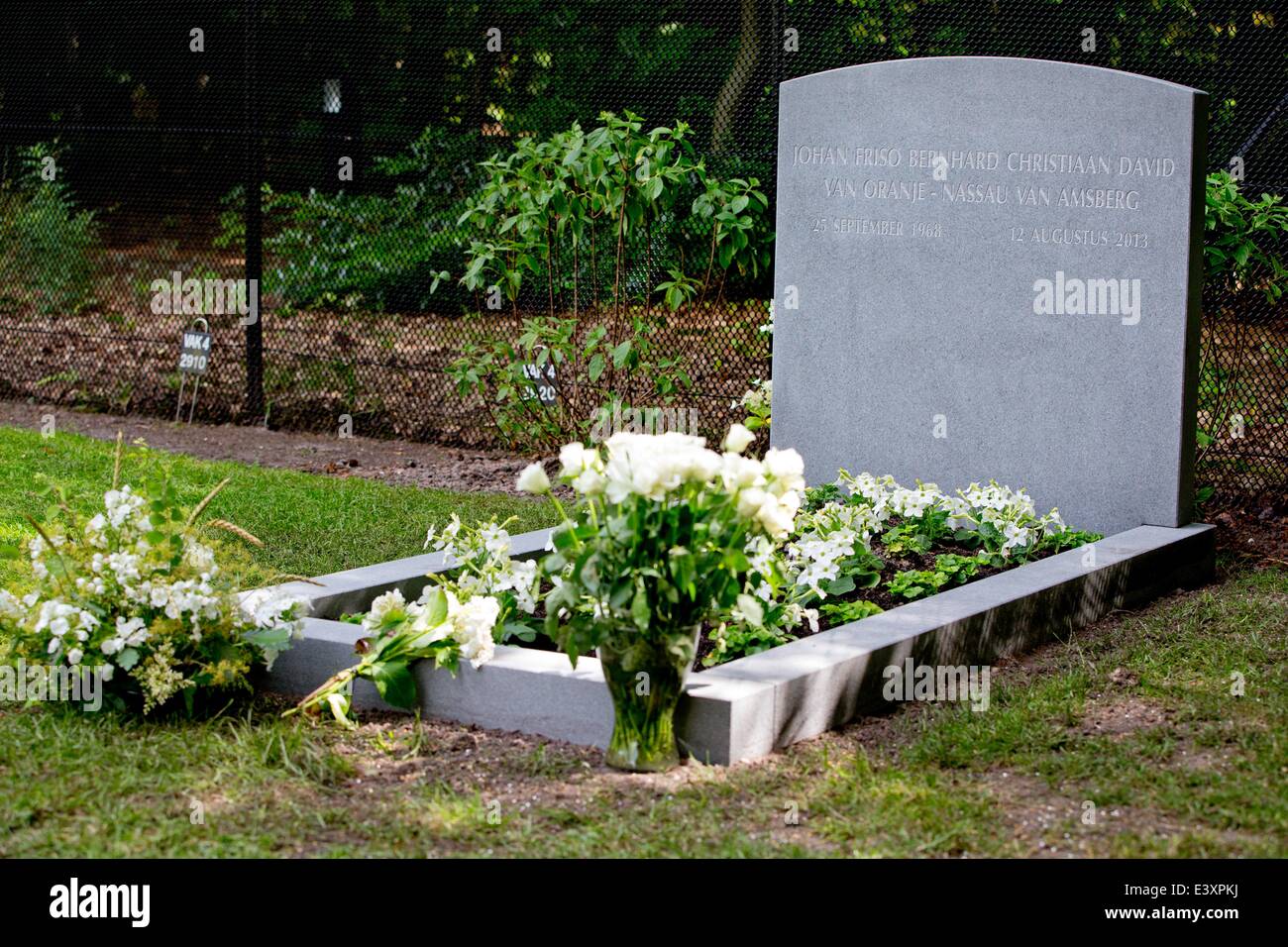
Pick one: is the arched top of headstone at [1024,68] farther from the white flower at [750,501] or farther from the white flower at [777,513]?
the white flower at [750,501]

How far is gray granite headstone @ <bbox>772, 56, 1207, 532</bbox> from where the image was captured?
655cm

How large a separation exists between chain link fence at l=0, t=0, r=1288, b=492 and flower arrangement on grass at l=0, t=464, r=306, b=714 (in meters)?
4.51

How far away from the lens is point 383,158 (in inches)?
433

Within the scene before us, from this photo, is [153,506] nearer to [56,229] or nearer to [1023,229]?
[1023,229]

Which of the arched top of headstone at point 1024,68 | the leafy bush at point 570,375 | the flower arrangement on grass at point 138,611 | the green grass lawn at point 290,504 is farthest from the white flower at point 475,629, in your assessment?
the leafy bush at point 570,375

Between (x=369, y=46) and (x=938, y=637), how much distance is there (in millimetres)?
7614

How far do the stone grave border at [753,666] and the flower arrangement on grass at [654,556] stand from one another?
178 mm

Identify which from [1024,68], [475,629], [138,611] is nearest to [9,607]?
[138,611]

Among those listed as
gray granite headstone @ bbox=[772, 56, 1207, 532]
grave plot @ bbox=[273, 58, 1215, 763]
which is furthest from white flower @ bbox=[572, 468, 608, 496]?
gray granite headstone @ bbox=[772, 56, 1207, 532]

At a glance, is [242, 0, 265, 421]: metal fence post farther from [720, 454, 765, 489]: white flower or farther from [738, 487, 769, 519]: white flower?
[738, 487, 769, 519]: white flower

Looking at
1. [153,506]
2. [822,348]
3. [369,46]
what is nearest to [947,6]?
[822,348]

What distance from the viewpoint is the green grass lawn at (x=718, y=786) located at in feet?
12.2

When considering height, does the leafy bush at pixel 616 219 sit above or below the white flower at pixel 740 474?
above

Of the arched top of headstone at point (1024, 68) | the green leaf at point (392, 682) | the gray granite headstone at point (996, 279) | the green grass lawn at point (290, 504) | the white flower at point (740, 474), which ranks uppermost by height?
the arched top of headstone at point (1024, 68)
